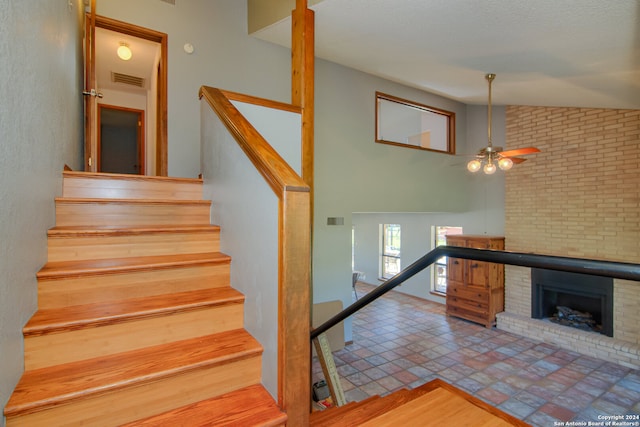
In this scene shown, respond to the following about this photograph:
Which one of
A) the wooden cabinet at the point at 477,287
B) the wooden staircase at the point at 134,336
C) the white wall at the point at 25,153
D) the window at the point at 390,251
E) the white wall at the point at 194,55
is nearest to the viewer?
the white wall at the point at 25,153

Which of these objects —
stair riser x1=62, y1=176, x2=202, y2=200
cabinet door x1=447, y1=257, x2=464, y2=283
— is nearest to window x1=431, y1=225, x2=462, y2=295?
cabinet door x1=447, y1=257, x2=464, y2=283

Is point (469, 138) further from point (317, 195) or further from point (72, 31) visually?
point (72, 31)

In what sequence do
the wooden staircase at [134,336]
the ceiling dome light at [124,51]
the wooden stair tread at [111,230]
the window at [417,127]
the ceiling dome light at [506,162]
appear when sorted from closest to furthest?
the wooden staircase at [134,336] → the wooden stair tread at [111,230] → the ceiling dome light at [506,162] → the ceiling dome light at [124,51] → the window at [417,127]

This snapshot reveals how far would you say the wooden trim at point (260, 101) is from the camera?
270 cm

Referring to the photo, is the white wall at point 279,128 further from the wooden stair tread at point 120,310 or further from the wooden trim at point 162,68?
the wooden stair tread at point 120,310

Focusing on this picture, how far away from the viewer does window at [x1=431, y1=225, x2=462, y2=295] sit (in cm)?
727

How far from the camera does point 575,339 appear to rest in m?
5.08

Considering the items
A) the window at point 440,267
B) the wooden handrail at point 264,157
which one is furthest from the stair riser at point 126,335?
the window at point 440,267

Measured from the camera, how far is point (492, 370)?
173 inches

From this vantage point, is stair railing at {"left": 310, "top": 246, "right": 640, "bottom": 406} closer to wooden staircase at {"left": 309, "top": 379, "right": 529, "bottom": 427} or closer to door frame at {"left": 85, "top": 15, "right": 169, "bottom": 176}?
wooden staircase at {"left": 309, "top": 379, "right": 529, "bottom": 427}

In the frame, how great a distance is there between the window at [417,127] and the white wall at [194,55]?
3.25m

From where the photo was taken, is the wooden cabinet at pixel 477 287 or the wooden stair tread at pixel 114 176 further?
the wooden cabinet at pixel 477 287

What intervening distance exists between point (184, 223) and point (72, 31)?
5.82ft

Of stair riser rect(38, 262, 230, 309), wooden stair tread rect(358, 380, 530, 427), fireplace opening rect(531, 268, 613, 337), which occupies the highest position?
stair riser rect(38, 262, 230, 309)
